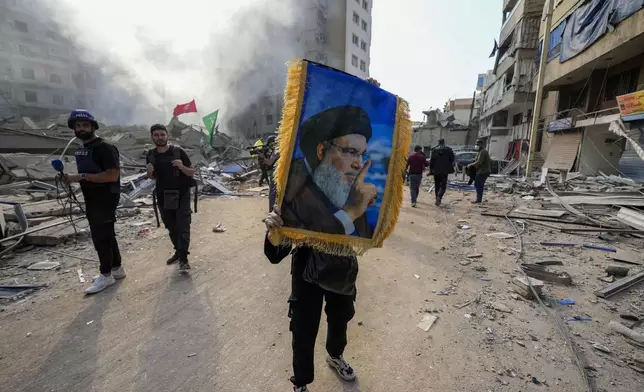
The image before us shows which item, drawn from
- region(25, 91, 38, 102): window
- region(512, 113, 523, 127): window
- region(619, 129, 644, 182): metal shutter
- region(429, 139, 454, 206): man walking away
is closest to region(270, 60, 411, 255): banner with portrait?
region(429, 139, 454, 206): man walking away

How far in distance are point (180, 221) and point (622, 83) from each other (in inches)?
734

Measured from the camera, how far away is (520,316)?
2918 mm

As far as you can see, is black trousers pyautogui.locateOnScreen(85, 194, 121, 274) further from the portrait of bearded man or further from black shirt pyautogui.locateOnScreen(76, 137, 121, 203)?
the portrait of bearded man

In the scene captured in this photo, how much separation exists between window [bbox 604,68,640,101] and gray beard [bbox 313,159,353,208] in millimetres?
17104

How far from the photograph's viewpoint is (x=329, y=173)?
152 cm

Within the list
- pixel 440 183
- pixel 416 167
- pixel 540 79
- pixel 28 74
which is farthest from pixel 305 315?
pixel 28 74

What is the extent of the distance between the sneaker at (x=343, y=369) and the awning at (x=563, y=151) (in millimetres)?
15653

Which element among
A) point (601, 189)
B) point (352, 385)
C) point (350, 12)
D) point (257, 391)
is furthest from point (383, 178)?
point (350, 12)

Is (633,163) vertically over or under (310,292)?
over

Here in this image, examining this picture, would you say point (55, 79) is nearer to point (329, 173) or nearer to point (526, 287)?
point (329, 173)

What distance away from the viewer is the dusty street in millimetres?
2102

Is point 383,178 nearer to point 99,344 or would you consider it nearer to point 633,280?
point 99,344

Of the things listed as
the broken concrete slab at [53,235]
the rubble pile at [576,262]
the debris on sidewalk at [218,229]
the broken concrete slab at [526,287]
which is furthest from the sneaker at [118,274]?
the broken concrete slab at [526,287]

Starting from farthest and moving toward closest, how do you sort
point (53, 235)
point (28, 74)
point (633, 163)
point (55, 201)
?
point (28, 74) < point (633, 163) < point (55, 201) < point (53, 235)
